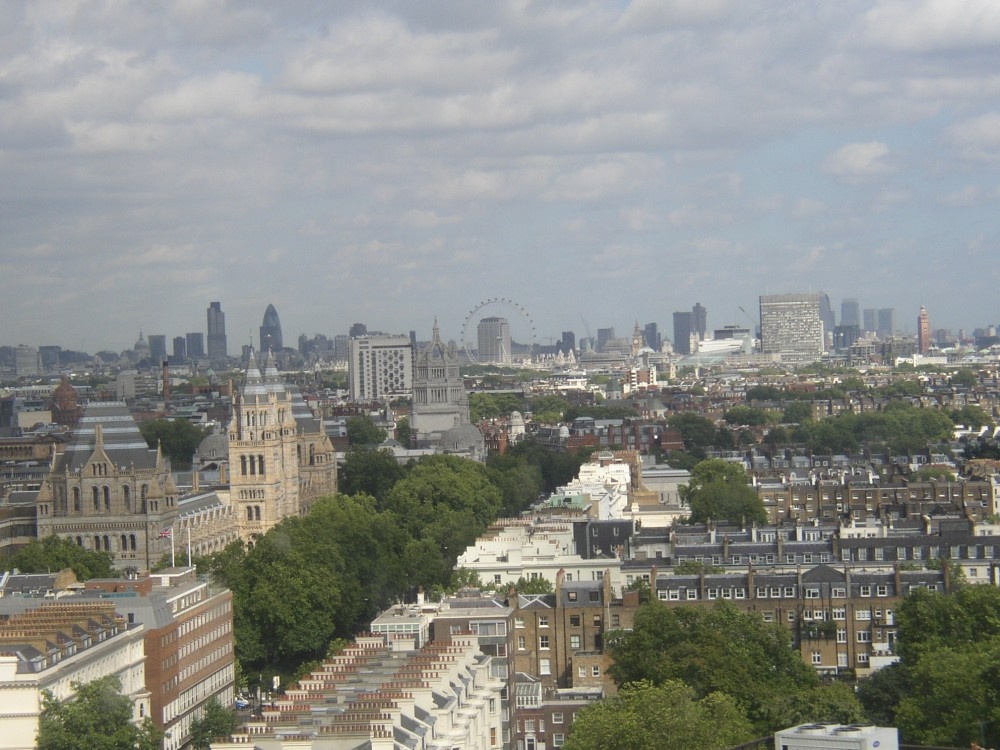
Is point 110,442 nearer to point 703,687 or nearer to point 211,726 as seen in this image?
point 211,726

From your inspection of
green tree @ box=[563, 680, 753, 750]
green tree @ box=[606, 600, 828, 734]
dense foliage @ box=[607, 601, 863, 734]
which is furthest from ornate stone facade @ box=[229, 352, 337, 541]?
green tree @ box=[563, 680, 753, 750]

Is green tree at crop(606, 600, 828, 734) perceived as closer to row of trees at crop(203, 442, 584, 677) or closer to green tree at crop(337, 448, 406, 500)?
row of trees at crop(203, 442, 584, 677)

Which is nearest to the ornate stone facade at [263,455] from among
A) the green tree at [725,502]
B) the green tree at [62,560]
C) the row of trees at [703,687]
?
the green tree at [62,560]

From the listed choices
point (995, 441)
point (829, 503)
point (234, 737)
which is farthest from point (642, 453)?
point (234, 737)

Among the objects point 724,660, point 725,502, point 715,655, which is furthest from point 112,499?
point 724,660

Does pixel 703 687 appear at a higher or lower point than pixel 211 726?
higher

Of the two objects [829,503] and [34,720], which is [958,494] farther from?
[34,720]

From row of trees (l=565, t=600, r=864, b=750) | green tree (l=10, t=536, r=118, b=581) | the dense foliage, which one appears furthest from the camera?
green tree (l=10, t=536, r=118, b=581)
